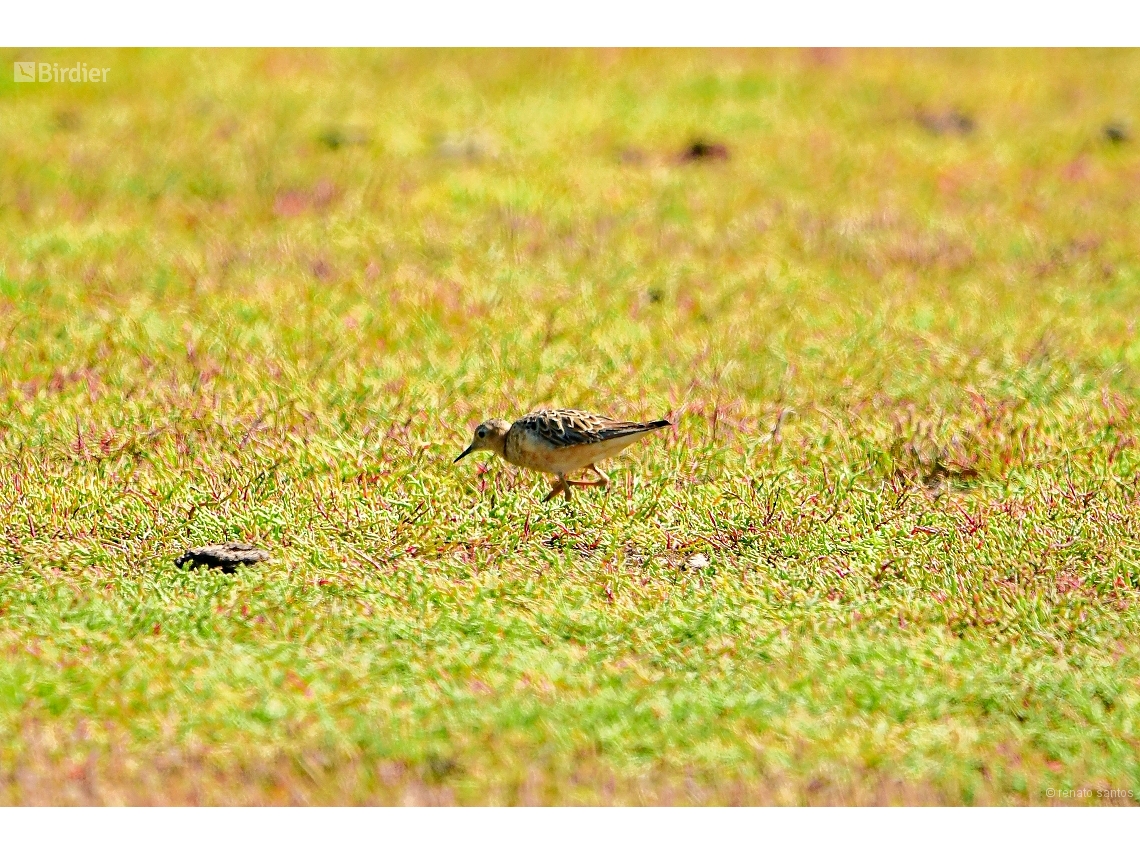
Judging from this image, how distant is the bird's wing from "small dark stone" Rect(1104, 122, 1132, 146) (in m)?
11.1

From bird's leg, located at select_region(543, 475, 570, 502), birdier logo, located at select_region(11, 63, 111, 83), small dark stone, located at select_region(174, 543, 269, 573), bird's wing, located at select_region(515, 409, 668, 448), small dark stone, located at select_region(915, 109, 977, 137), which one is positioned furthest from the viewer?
birdier logo, located at select_region(11, 63, 111, 83)

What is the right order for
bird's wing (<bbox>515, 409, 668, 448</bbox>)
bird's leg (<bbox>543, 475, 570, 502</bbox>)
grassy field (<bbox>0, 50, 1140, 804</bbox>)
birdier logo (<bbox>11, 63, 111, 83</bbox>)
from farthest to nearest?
birdier logo (<bbox>11, 63, 111, 83</bbox>) < bird's leg (<bbox>543, 475, 570, 502</bbox>) < bird's wing (<bbox>515, 409, 668, 448</bbox>) < grassy field (<bbox>0, 50, 1140, 804</bbox>)

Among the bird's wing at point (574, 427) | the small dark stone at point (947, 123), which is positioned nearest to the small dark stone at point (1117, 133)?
the small dark stone at point (947, 123)

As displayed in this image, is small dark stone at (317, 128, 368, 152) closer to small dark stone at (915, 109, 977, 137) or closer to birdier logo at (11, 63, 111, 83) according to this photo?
birdier logo at (11, 63, 111, 83)

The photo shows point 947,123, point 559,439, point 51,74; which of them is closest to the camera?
point 559,439

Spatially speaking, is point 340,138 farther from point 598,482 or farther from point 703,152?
point 598,482

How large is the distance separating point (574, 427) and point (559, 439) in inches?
4.9

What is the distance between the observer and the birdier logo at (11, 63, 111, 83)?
59.6 feet

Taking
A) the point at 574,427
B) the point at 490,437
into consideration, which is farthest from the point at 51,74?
the point at 574,427

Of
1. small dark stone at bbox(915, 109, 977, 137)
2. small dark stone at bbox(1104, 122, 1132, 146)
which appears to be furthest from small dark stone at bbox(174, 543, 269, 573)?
small dark stone at bbox(1104, 122, 1132, 146)

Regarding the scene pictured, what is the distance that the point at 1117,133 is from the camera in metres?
17.3

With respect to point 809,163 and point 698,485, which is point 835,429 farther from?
point 809,163

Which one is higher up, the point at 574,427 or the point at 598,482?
the point at 574,427

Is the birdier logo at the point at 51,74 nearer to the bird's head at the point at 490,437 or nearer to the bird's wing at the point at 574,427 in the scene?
the bird's head at the point at 490,437
